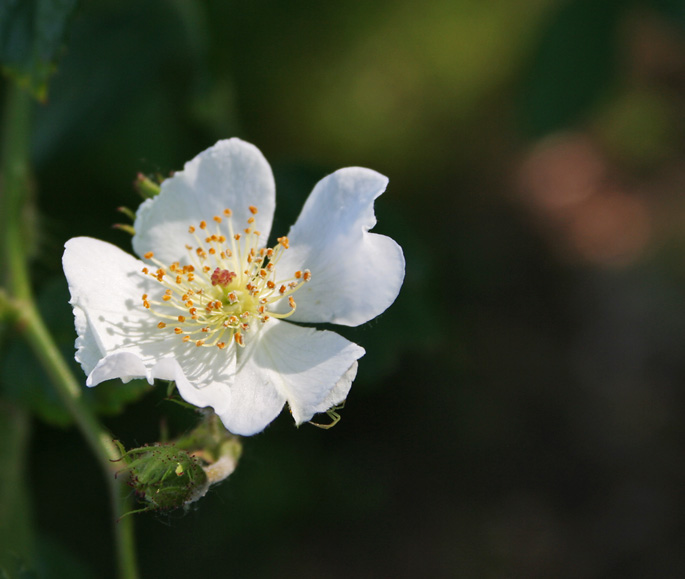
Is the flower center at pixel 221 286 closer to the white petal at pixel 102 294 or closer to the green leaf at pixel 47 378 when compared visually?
the white petal at pixel 102 294

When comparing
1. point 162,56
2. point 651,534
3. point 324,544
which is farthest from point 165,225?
point 651,534

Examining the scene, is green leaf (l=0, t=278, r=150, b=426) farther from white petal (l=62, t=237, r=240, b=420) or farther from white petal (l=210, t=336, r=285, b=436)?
white petal (l=210, t=336, r=285, b=436)

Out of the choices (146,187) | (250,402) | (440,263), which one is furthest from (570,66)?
(250,402)

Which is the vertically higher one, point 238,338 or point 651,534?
point 238,338

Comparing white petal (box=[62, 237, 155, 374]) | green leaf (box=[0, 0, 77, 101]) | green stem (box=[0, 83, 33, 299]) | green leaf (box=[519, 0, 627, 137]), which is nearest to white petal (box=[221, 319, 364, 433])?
white petal (box=[62, 237, 155, 374])

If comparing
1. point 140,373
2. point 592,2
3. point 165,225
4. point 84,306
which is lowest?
Answer: point 140,373

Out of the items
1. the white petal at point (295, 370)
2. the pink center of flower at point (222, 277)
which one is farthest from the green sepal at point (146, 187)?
the white petal at point (295, 370)

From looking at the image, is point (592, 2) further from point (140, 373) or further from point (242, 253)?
point (140, 373)
